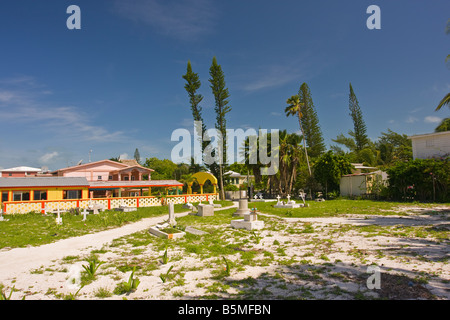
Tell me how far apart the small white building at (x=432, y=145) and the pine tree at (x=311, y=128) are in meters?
25.5

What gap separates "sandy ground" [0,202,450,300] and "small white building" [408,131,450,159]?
762 inches

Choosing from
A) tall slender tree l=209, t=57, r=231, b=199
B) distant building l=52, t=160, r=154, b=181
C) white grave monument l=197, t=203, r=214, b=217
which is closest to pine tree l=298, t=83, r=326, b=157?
tall slender tree l=209, t=57, r=231, b=199

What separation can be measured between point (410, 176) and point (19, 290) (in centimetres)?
2507

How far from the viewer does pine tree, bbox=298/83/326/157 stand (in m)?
50.9

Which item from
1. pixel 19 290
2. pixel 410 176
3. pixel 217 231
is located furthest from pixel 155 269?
pixel 410 176

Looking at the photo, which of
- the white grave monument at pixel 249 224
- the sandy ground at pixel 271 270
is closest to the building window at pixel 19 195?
the sandy ground at pixel 271 270

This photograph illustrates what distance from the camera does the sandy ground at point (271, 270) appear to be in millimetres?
4742

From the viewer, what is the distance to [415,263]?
19.1 feet

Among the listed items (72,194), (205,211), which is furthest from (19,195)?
(205,211)

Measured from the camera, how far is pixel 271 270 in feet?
19.7

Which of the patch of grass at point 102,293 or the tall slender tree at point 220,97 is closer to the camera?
the patch of grass at point 102,293

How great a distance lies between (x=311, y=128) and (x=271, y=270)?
48940 mm

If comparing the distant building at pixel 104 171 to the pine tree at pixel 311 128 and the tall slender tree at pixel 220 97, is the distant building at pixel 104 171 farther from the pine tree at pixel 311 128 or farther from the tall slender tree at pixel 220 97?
the pine tree at pixel 311 128
